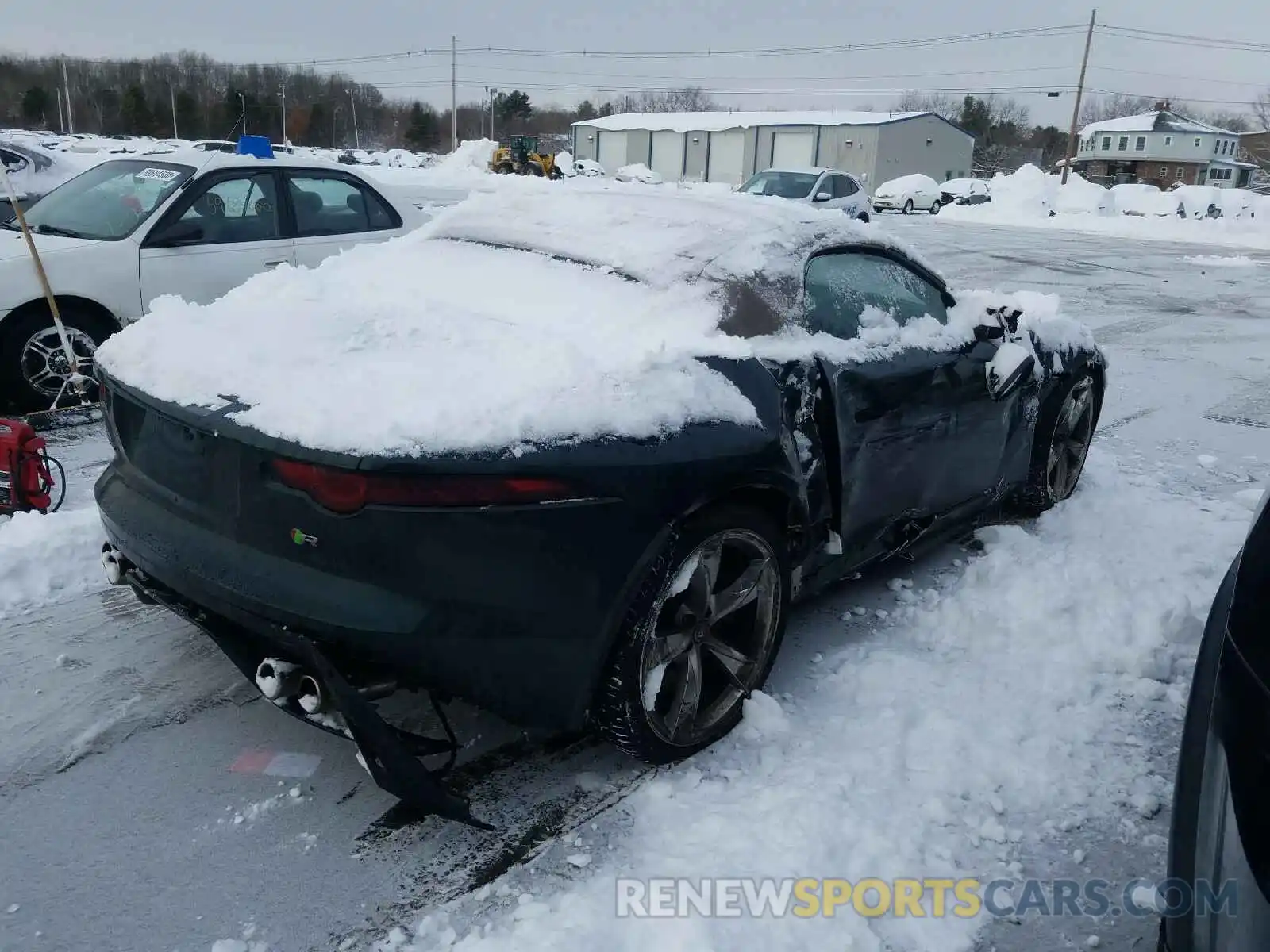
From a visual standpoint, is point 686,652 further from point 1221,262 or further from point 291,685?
point 1221,262

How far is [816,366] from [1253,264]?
22912 millimetres

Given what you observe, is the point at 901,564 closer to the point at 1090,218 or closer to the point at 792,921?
the point at 792,921

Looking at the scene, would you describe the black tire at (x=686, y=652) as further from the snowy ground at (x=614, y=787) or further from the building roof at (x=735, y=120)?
the building roof at (x=735, y=120)

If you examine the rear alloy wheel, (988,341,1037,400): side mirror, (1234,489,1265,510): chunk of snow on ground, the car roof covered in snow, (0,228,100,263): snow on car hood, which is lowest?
(1234,489,1265,510): chunk of snow on ground

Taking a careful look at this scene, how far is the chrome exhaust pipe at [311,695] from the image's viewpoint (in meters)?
2.34

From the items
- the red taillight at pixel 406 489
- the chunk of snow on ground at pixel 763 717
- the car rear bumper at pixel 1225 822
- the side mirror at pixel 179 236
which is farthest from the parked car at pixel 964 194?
the car rear bumper at pixel 1225 822

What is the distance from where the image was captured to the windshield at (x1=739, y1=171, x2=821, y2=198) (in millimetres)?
20203

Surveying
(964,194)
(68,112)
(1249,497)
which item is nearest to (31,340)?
(1249,497)

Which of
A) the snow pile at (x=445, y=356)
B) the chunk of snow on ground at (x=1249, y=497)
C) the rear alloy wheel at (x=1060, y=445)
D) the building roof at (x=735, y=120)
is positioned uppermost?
the building roof at (x=735, y=120)

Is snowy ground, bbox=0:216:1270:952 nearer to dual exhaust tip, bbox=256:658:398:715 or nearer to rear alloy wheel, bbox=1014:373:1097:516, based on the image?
dual exhaust tip, bbox=256:658:398:715

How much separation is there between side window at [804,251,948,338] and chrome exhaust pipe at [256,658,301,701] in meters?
1.87

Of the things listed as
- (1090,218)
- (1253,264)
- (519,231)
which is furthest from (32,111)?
(519,231)

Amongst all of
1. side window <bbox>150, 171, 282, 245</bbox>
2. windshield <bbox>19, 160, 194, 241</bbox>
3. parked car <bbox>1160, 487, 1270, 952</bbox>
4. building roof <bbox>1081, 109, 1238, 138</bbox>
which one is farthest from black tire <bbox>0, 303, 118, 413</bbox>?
building roof <bbox>1081, 109, 1238, 138</bbox>

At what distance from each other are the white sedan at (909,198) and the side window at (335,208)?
32629 mm
